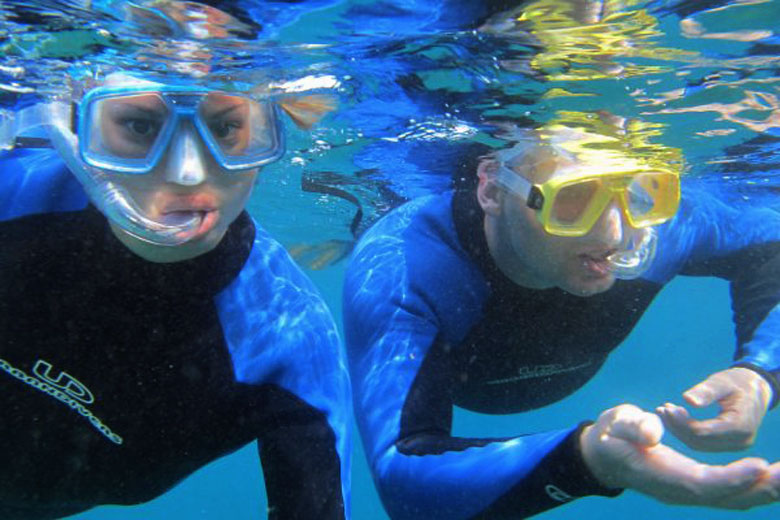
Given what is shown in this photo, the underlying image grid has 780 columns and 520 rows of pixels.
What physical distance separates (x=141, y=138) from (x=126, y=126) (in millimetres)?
115

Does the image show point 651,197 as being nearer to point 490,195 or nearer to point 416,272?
point 490,195

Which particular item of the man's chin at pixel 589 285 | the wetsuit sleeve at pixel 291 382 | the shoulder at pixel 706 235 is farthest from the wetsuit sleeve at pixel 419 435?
the shoulder at pixel 706 235

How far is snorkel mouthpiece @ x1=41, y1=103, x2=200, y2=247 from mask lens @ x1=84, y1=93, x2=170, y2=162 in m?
0.15

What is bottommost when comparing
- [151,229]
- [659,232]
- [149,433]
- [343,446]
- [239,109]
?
[149,433]

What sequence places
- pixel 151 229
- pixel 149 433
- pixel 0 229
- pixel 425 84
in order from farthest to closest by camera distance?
pixel 425 84, pixel 149 433, pixel 0 229, pixel 151 229

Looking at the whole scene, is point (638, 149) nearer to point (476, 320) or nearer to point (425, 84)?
point (425, 84)

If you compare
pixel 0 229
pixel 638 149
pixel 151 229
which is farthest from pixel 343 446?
pixel 638 149

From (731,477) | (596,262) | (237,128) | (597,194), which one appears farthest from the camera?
(596,262)

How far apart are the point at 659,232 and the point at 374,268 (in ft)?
10.6

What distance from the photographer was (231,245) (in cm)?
372

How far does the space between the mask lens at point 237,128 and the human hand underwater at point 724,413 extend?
2687mm

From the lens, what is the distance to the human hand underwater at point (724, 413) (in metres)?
3.04

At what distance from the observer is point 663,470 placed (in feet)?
7.52

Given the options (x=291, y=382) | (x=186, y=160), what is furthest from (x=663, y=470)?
(x=186, y=160)
